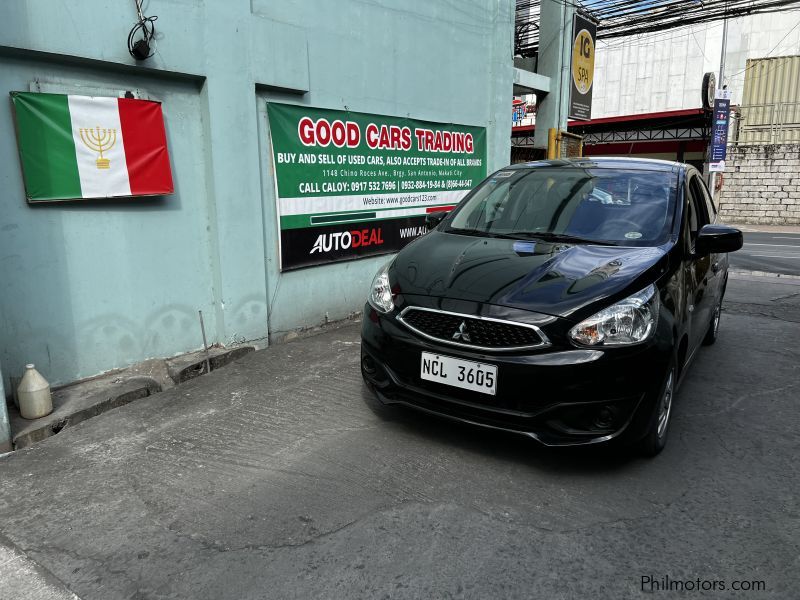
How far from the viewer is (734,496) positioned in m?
2.99

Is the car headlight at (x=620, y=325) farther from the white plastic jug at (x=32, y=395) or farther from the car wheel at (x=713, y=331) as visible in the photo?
the white plastic jug at (x=32, y=395)

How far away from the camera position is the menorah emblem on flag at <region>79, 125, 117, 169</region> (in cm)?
419

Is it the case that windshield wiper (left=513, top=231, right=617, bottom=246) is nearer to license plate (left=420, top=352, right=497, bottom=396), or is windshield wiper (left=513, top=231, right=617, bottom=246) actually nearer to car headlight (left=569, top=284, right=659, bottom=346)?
car headlight (left=569, top=284, right=659, bottom=346)

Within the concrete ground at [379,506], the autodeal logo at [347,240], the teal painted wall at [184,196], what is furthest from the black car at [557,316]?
the autodeal logo at [347,240]

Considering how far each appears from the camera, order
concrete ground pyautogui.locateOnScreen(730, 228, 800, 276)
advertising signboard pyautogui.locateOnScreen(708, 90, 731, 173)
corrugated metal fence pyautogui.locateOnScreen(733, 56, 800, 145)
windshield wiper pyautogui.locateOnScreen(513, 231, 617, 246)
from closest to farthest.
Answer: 1. windshield wiper pyautogui.locateOnScreen(513, 231, 617, 246)
2. concrete ground pyautogui.locateOnScreen(730, 228, 800, 276)
3. advertising signboard pyautogui.locateOnScreen(708, 90, 731, 173)
4. corrugated metal fence pyautogui.locateOnScreen(733, 56, 800, 145)

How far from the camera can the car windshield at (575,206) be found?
12.5 ft

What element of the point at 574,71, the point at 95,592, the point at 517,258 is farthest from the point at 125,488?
the point at 574,71

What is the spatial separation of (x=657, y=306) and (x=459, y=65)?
19.2 ft

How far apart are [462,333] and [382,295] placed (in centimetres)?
71

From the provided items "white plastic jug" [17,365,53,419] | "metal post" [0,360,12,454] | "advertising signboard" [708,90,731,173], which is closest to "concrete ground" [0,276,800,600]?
"metal post" [0,360,12,454]

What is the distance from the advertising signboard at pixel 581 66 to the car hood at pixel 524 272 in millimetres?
8308

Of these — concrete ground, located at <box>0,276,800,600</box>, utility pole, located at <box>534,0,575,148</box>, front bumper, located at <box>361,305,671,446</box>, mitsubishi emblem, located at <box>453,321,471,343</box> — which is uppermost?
utility pole, located at <box>534,0,575,148</box>

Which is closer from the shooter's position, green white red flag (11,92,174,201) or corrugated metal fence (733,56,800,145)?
green white red flag (11,92,174,201)

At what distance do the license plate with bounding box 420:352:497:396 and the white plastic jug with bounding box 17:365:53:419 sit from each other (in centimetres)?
255
